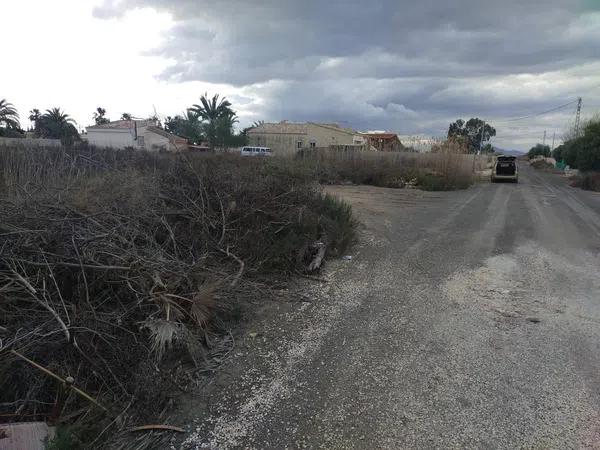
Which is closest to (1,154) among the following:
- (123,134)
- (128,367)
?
(128,367)

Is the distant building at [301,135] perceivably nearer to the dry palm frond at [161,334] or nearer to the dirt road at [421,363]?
the dirt road at [421,363]

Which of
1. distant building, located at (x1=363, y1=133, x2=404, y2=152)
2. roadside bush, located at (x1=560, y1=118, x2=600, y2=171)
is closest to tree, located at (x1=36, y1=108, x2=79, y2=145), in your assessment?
distant building, located at (x1=363, y1=133, x2=404, y2=152)

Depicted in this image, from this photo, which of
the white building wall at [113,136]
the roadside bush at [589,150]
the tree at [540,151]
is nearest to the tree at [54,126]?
the white building wall at [113,136]

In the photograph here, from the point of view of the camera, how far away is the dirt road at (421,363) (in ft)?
9.58

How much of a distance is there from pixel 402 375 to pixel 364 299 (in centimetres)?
192

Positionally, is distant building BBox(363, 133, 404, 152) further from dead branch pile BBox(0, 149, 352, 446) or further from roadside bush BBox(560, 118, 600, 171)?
dead branch pile BBox(0, 149, 352, 446)

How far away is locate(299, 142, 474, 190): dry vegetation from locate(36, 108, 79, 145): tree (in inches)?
1812

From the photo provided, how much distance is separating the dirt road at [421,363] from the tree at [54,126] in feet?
205

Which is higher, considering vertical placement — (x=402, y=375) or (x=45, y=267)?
(x=45, y=267)

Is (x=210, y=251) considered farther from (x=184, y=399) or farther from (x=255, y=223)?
(x=184, y=399)

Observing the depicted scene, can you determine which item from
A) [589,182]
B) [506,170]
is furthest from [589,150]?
[506,170]

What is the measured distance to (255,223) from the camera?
6.46 m

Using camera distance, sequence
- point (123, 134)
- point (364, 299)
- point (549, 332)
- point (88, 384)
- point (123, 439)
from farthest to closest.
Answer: point (123, 134) → point (364, 299) → point (549, 332) → point (88, 384) → point (123, 439)

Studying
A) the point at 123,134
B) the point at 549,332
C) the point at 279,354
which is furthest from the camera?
the point at 123,134
